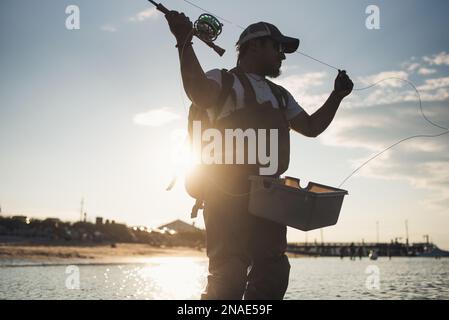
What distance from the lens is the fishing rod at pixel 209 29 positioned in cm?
311

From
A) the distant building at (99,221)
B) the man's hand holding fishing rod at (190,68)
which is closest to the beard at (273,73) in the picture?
the man's hand holding fishing rod at (190,68)

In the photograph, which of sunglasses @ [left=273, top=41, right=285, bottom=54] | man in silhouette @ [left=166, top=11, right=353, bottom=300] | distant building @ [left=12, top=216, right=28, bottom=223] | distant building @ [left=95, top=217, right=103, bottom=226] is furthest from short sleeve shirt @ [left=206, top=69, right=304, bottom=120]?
distant building @ [left=95, top=217, right=103, bottom=226]

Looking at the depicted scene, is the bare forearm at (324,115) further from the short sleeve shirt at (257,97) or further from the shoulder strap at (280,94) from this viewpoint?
the shoulder strap at (280,94)

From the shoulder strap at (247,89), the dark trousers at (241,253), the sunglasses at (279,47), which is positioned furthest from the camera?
the sunglasses at (279,47)

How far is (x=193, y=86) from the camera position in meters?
2.61

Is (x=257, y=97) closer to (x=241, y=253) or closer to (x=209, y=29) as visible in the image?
(x=209, y=29)

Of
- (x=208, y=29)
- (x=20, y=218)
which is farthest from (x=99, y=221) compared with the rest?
(x=208, y=29)

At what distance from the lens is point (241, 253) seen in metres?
2.76

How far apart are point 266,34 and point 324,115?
0.84 metres

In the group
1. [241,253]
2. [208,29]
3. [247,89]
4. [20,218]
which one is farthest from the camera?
[20,218]

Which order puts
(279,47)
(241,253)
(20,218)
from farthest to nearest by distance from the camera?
(20,218) < (279,47) < (241,253)

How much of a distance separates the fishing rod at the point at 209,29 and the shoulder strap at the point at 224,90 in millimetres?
363

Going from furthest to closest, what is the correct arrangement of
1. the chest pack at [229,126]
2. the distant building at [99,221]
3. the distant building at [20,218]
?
the distant building at [99,221], the distant building at [20,218], the chest pack at [229,126]
